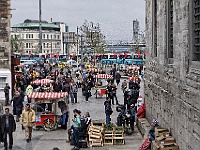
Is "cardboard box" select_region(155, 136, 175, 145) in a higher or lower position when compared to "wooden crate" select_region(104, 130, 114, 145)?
higher

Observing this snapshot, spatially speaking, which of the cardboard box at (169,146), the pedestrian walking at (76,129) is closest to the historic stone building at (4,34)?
the pedestrian walking at (76,129)

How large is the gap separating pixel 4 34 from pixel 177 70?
1975 centimetres

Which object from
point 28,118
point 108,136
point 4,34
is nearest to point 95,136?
point 108,136

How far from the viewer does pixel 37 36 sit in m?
170

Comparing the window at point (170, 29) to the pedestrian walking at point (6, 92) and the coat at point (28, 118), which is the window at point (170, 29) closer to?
the coat at point (28, 118)

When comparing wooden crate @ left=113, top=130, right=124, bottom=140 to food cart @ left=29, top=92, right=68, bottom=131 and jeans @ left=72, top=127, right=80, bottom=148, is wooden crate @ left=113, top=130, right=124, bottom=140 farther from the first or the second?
food cart @ left=29, top=92, right=68, bottom=131

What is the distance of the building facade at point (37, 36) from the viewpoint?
170m

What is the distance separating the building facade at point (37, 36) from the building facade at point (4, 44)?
129855 mm

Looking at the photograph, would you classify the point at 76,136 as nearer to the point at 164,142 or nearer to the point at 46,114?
the point at 46,114

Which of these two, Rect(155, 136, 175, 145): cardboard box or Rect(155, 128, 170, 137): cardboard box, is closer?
Rect(155, 136, 175, 145): cardboard box

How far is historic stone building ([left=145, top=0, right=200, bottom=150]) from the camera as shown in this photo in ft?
39.0

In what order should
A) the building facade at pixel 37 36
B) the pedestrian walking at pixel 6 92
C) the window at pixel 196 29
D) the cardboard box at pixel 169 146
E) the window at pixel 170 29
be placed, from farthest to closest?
the building facade at pixel 37 36, the pedestrian walking at pixel 6 92, the window at pixel 170 29, the cardboard box at pixel 169 146, the window at pixel 196 29

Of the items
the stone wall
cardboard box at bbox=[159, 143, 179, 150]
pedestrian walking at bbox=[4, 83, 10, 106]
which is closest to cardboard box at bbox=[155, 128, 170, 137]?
cardboard box at bbox=[159, 143, 179, 150]

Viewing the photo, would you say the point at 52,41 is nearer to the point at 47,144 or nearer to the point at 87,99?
the point at 87,99
